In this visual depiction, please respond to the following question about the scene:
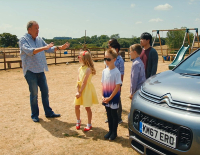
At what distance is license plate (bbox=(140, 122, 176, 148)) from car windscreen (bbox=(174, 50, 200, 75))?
1022 millimetres

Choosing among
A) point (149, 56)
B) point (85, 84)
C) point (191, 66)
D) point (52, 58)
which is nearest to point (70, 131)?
point (85, 84)

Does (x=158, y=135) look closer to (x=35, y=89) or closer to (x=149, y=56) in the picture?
(x=149, y=56)

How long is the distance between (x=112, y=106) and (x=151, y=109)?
107 centimetres

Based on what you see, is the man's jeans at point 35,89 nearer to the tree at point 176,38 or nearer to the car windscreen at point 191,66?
the car windscreen at point 191,66

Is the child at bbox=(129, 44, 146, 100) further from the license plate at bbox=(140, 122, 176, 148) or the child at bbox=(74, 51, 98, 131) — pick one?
the license plate at bbox=(140, 122, 176, 148)

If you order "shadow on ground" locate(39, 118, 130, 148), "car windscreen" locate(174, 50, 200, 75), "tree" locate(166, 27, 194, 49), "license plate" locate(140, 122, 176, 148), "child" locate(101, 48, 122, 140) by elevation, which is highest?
"tree" locate(166, 27, 194, 49)

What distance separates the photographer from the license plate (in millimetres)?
1898

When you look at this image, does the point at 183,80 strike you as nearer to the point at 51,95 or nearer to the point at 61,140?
the point at 61,140

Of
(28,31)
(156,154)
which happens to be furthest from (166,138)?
(28,31)

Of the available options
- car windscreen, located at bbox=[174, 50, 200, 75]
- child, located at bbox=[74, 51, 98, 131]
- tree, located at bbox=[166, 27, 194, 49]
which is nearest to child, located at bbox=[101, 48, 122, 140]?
child, located at bbox=[74, 51, 98, 131]

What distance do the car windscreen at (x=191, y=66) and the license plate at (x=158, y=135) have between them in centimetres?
102

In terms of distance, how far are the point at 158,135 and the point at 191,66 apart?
1.38 m

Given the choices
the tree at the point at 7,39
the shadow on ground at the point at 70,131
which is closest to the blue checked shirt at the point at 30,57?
the shadow on ground at the point at 70,131

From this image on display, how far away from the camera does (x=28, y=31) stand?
401cm
